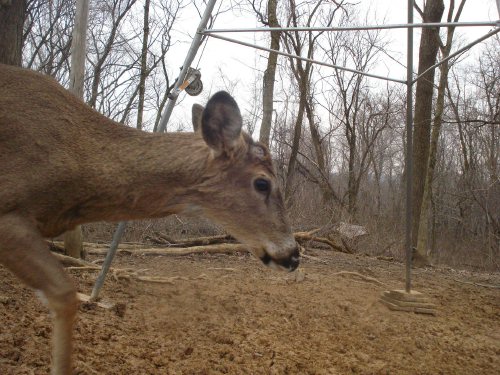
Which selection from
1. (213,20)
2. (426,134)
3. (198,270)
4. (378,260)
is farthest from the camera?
(213,20)

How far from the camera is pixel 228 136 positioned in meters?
3.12

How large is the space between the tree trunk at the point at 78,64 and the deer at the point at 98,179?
2417 millimetres

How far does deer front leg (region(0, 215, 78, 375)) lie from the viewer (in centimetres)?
233

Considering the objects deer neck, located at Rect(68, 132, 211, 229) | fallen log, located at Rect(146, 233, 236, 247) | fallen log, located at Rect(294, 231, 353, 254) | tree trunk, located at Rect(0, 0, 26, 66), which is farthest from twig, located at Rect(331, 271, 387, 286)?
tree trunk, located at Rect(0, 0, 26, 66)

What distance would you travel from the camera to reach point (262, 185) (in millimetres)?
3230

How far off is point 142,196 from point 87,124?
1.80 ft

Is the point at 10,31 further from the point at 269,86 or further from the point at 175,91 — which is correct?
the point at 269,86

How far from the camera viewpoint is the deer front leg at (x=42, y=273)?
7.65 ft

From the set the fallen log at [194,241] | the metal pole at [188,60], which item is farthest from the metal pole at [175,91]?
the fallen log at [194,241]

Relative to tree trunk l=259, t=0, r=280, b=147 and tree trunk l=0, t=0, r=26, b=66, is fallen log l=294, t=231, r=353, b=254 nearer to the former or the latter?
tree trunk l=259, t=0, r=280, b=147

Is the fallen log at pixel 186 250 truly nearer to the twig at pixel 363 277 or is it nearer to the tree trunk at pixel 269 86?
the twig at pixel 363 277

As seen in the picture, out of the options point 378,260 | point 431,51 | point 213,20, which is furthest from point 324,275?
point 213,20

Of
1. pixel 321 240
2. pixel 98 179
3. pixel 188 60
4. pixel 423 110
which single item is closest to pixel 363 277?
pixel 321 240

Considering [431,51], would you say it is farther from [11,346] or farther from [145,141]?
[11,346]
